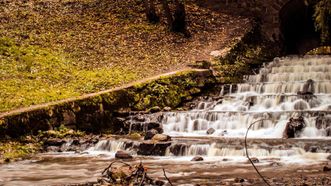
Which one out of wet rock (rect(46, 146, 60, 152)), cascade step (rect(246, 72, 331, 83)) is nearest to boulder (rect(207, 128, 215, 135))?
wet rock (rect(46, 146, 60, 152))

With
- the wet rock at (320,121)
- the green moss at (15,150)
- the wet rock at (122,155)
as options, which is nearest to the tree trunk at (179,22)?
the wet rock at (320,121)

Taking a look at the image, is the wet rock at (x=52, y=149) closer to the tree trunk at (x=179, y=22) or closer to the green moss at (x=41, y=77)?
the green moss at (x=41, y=77)

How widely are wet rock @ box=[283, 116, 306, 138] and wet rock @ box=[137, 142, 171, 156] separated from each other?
331 cm

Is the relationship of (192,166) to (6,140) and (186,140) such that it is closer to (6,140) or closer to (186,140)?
(186,140)

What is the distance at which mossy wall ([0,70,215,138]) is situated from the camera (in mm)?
14688

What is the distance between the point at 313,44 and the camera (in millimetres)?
29719

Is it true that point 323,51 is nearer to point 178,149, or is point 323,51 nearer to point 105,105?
point 105,105

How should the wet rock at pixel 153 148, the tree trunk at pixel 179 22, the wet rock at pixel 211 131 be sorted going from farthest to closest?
1. the tree trunk at pixel 179 22
2. the wet rock at pixel 211 131
3. the wet rock at pixel 153 148

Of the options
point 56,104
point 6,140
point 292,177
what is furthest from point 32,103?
point 292,177

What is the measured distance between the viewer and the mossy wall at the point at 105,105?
1469 centimetres

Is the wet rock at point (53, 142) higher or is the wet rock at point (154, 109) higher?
the wet rock at point (154, 109)

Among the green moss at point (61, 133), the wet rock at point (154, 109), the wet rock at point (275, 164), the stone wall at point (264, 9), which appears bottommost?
the wet rock at point (275, 164)

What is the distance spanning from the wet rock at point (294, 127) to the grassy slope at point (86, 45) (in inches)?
269

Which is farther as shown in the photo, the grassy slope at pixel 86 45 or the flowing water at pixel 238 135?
the grassy slope at pixel 86 45
